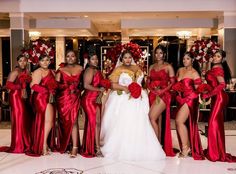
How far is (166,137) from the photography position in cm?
538

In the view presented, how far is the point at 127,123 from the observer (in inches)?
201

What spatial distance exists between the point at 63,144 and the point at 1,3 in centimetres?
614

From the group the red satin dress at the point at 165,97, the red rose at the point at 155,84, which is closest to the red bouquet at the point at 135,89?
the red rose at the point at 155,84

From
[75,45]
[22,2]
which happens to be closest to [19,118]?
[22,2]

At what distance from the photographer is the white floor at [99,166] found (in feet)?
14.8

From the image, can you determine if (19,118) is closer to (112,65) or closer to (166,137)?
(112,65)

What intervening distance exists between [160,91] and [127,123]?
67cm

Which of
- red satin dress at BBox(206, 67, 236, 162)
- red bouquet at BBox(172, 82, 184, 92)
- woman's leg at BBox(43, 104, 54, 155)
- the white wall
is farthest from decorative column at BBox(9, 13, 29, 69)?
red satin dress at BBox(206, 67, 236, 162)

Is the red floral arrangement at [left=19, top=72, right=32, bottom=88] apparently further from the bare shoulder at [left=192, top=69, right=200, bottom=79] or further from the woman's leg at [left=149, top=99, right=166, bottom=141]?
the bare shoulder at [left=192, top=69, right=200, bottom=79]

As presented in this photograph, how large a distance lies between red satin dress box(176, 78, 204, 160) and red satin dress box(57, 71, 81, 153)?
1.49 meters

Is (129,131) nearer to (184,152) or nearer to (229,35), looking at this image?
(184,152)

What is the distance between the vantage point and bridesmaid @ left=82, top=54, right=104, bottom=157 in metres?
5.18

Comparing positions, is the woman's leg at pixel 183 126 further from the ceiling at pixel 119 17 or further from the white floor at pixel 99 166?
the ceiling at pixel 119 17

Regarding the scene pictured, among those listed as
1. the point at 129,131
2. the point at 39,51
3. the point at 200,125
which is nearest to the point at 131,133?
the point at 129,131
